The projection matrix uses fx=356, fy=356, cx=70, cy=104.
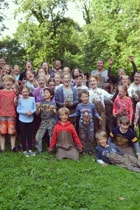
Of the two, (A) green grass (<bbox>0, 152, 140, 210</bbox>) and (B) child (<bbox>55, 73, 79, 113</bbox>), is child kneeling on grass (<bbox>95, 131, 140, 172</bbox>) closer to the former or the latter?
(A) green grass (<bbox>0, 152, 140, 210</bbox>)

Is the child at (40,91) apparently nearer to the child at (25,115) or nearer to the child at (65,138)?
the child at (25,115)

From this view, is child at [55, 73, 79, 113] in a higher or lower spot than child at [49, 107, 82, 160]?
higher

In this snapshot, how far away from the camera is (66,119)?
24.6 feet

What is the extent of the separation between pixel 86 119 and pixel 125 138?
93 centimetres

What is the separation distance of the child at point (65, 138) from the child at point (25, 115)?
55 cm

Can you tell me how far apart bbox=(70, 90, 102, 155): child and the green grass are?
1.66 ft

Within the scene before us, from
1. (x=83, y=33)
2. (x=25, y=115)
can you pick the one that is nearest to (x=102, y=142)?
(x=25, y=115)

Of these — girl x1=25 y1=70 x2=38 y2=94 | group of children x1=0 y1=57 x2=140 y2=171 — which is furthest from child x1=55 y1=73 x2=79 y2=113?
girl x1=25 y1=70 x2=38 y2=94

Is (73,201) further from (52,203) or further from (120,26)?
(120,26)

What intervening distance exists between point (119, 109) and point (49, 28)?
24.3 m

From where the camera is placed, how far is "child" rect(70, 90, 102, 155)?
7.68 metres

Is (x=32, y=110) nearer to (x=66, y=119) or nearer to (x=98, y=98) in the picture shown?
(x=66, y=119)

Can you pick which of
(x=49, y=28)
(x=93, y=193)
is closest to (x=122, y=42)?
(x=49, y=28)

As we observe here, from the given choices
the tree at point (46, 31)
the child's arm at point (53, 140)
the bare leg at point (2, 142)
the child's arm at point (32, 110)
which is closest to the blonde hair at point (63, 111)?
the child's arm at point (53, 140)
